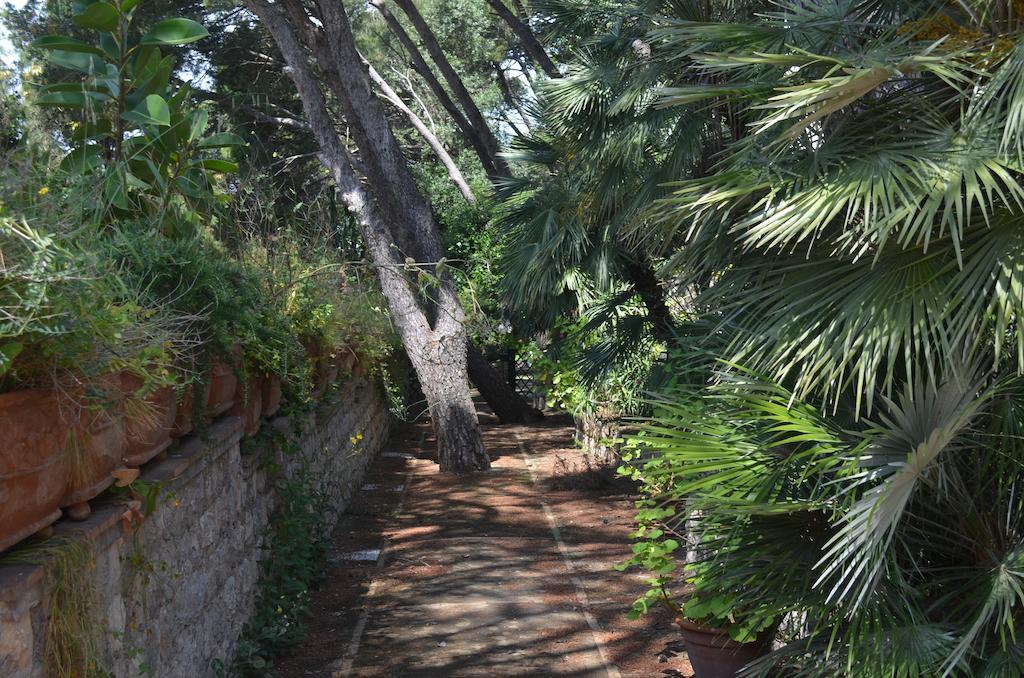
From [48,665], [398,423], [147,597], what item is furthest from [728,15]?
[398,423]

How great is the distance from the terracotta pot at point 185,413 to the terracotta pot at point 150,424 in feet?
0.51

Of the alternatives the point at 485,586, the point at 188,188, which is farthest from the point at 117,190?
the point at 485,586

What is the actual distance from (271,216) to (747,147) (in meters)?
4.50

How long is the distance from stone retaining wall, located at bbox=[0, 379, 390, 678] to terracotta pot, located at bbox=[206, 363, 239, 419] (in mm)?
99

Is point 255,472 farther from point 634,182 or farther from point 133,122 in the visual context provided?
point 634,182

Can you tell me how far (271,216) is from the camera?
299 inches

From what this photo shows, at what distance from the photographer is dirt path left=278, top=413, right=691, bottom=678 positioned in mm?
5812

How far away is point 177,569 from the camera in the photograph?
13.4 ft

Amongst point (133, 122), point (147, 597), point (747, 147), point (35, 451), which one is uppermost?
point (133, 122)

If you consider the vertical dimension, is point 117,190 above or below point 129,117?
below

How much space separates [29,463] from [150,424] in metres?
0.85

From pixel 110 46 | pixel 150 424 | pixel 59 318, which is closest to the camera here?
pixel 59 318

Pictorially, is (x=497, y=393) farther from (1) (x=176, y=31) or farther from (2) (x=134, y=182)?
(2) (x=134, y=182)

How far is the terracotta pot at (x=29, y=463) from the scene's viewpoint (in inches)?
99.7
